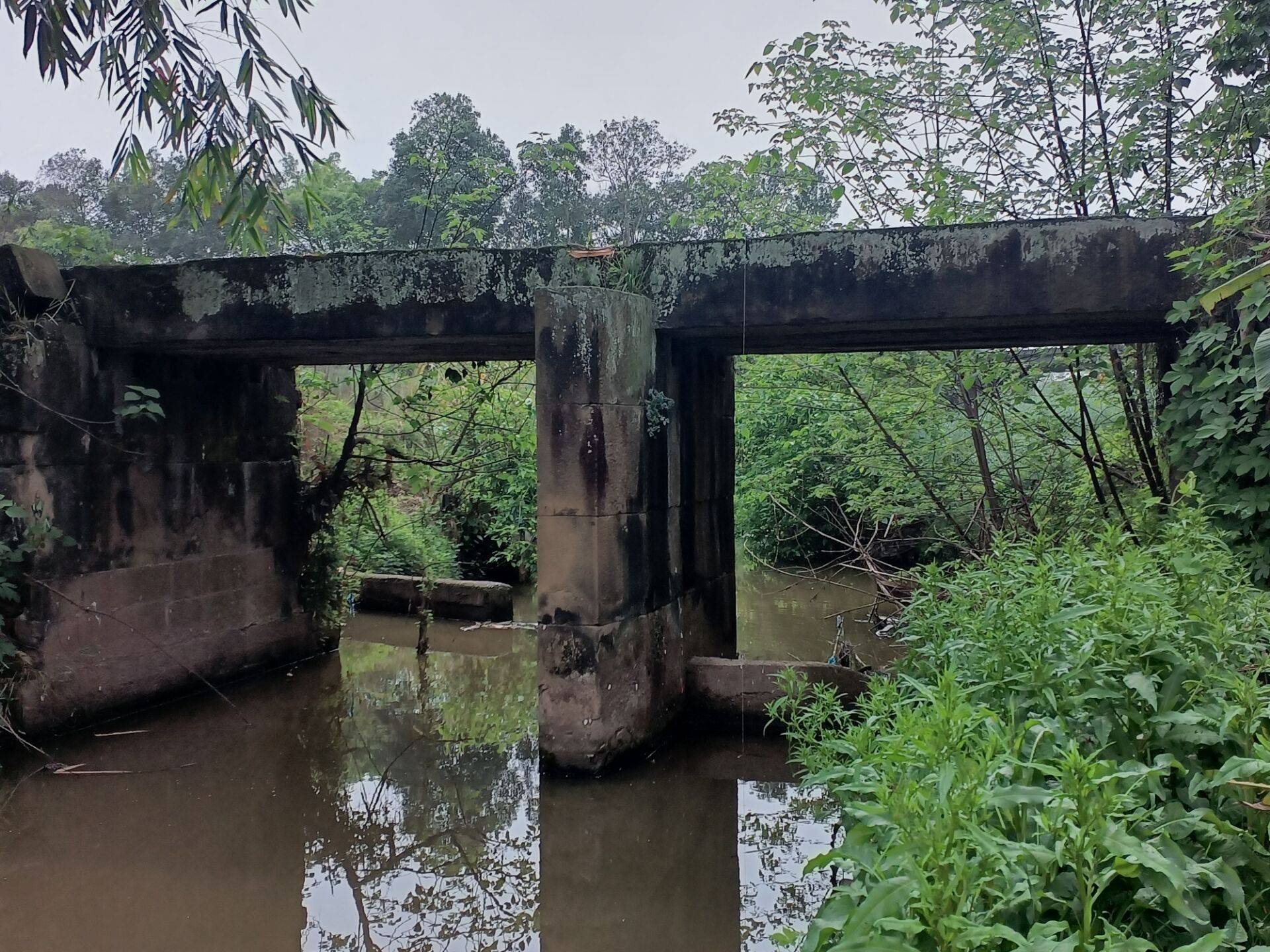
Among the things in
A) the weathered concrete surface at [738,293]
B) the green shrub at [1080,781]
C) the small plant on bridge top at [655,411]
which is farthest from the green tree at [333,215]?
the green shrub at [1080,781]

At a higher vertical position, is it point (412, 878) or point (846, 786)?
point (846, 786)

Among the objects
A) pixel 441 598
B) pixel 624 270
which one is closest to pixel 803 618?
pixel 441 598

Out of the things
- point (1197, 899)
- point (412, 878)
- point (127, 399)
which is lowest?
point (412, 878)

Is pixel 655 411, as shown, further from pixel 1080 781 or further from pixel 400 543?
pixel 400 543

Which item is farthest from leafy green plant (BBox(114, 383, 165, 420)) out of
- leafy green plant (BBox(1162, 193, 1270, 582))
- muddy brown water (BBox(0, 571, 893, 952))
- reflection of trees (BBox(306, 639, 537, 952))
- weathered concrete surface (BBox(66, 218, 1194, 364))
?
leafy green plant (BBox(1162, 193, 1270, 582))

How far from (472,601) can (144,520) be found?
4.73 m

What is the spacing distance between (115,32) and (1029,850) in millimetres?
4855

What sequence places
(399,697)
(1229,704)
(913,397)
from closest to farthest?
(1229,704)
(399,697)
(913,397)

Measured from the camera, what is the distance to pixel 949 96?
27.4 feet

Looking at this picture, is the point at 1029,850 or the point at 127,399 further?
the point at 127,399

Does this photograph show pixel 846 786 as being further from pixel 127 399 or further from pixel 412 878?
pixel 127 399

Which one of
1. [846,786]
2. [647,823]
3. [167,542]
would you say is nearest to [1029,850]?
[846,786]

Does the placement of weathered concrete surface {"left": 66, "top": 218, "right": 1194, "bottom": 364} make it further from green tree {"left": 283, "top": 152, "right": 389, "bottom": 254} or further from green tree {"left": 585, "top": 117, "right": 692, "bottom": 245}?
green tree {"left": 585, "top": 117, "right": 692, "bottom": 245}

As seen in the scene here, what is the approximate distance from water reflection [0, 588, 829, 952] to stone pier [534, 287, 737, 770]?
0.41 metres
